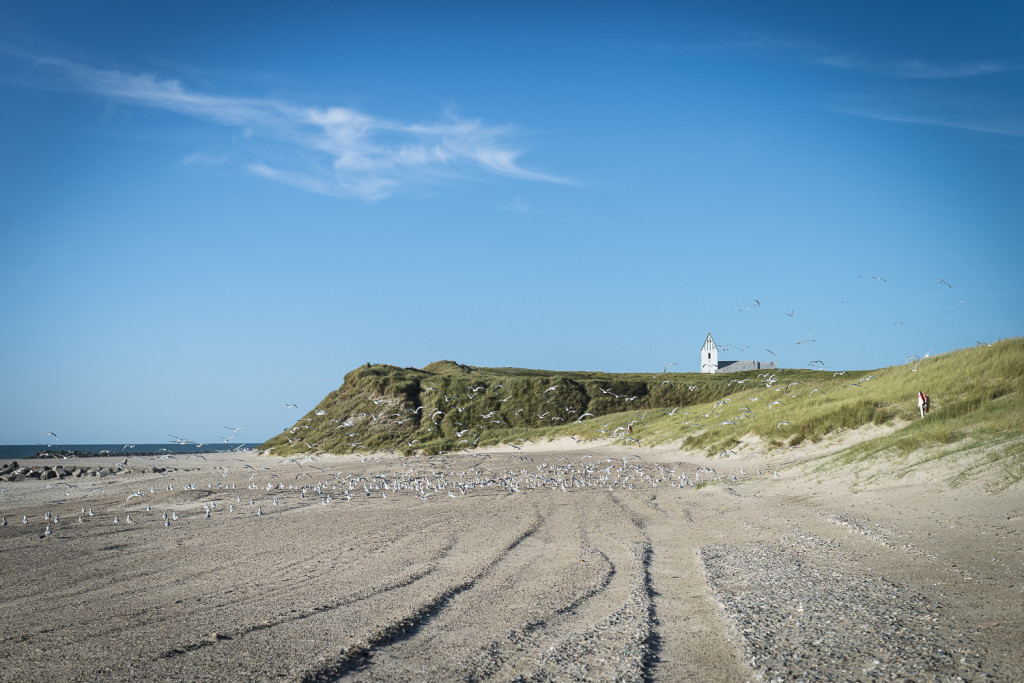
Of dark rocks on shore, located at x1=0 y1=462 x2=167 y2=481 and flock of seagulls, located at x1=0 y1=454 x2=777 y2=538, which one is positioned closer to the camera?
flock of seagulls, located at x1=0 y1=454 x2=777 y2=538

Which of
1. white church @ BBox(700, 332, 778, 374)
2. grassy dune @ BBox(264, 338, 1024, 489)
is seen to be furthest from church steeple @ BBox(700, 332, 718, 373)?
grassy dune @ BBox(264, 338, 1024, 489)

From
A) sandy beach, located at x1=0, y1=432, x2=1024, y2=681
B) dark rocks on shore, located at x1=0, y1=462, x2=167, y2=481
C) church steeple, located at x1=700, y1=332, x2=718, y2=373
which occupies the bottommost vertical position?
dark rocks on shore, located at x1=0, y1=462, x2=167, y2=481

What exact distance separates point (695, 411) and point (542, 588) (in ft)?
92.5

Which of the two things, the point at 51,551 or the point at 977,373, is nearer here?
the point at 51,551

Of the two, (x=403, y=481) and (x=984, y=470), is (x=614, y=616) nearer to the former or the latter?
(x=984, y=470)

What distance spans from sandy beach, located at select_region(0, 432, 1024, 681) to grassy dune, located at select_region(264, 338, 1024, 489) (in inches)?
107

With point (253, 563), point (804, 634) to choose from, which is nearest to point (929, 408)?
point (804, 634)

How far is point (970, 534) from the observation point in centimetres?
1041

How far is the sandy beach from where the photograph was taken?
6.41 m

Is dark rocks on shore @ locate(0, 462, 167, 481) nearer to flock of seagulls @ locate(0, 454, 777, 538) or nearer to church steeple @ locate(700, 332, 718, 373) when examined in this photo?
flock of seagulls @ locate(0, 454, 777, 538)

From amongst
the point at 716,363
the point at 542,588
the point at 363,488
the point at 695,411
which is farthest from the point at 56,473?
the point at 716,363

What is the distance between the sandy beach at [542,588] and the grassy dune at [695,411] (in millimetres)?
2714

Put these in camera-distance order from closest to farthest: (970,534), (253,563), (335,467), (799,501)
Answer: (970,534), (253,563), (799,501), (335,467)

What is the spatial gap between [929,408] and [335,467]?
2547 cm
